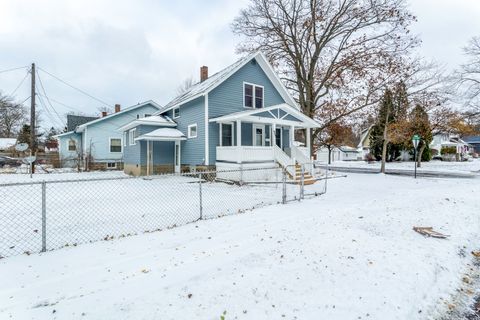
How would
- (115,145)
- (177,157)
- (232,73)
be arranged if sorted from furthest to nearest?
(115,145), (177,157), (232,73)

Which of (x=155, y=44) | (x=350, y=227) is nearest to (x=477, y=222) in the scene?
(x=350, y=227)

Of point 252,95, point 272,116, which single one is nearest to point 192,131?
point 252,95

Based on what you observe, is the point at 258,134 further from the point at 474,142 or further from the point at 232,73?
the point at 474,142

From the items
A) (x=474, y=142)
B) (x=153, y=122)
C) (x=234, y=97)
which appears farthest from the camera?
(x=474, y=142)

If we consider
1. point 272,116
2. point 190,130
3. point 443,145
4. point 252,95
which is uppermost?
point 252,95

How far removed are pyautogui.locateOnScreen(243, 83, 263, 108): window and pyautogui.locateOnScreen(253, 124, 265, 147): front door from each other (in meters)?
1.55

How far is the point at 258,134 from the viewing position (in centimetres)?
1691

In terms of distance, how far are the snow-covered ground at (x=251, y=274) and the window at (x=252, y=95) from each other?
12234 mm

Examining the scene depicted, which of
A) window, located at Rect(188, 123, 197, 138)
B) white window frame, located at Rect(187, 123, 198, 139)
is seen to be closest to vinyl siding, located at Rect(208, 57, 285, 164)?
white window frame, located at Rect(187, 123, 198, 139)

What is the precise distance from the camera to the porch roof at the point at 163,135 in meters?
16.1

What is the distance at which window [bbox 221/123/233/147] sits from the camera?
1574 cm

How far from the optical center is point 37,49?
2055cm

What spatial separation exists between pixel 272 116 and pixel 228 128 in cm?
288

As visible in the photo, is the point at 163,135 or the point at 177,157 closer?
the point at 163,135
